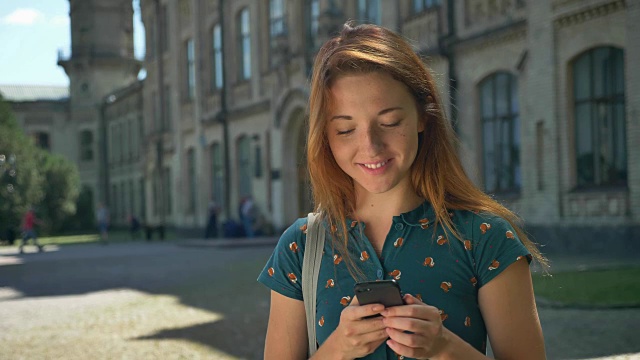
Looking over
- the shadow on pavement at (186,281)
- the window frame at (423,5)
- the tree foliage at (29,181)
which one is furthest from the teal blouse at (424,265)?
the tree foliage at (29,181)

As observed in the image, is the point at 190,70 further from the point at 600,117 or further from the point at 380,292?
the point at 380,292

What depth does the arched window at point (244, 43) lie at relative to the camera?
35.5m

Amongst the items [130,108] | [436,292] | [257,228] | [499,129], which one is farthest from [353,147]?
[130,108]

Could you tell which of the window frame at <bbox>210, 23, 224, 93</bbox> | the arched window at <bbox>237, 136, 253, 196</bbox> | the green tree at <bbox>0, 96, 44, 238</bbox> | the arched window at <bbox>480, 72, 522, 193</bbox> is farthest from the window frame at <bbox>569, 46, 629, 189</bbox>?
the green tree at <bbox>0, 96, 44, 238</bbox>

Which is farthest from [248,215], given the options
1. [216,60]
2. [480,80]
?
[480,80]

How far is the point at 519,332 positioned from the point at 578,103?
17.2m

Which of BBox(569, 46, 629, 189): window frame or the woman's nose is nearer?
the woman's nose

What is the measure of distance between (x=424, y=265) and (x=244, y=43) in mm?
34027

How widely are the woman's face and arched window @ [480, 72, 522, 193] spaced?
18.9 meters

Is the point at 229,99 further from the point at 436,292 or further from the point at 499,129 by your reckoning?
the point at 436,292

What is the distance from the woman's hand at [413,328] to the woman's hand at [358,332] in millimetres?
32

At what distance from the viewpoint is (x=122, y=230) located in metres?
61.3

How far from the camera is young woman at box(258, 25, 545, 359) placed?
238 centimetres

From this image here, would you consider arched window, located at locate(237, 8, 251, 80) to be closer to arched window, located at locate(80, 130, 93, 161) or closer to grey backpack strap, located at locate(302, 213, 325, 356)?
grey backpack strap, located at locate(302, 213, 325, 356)
